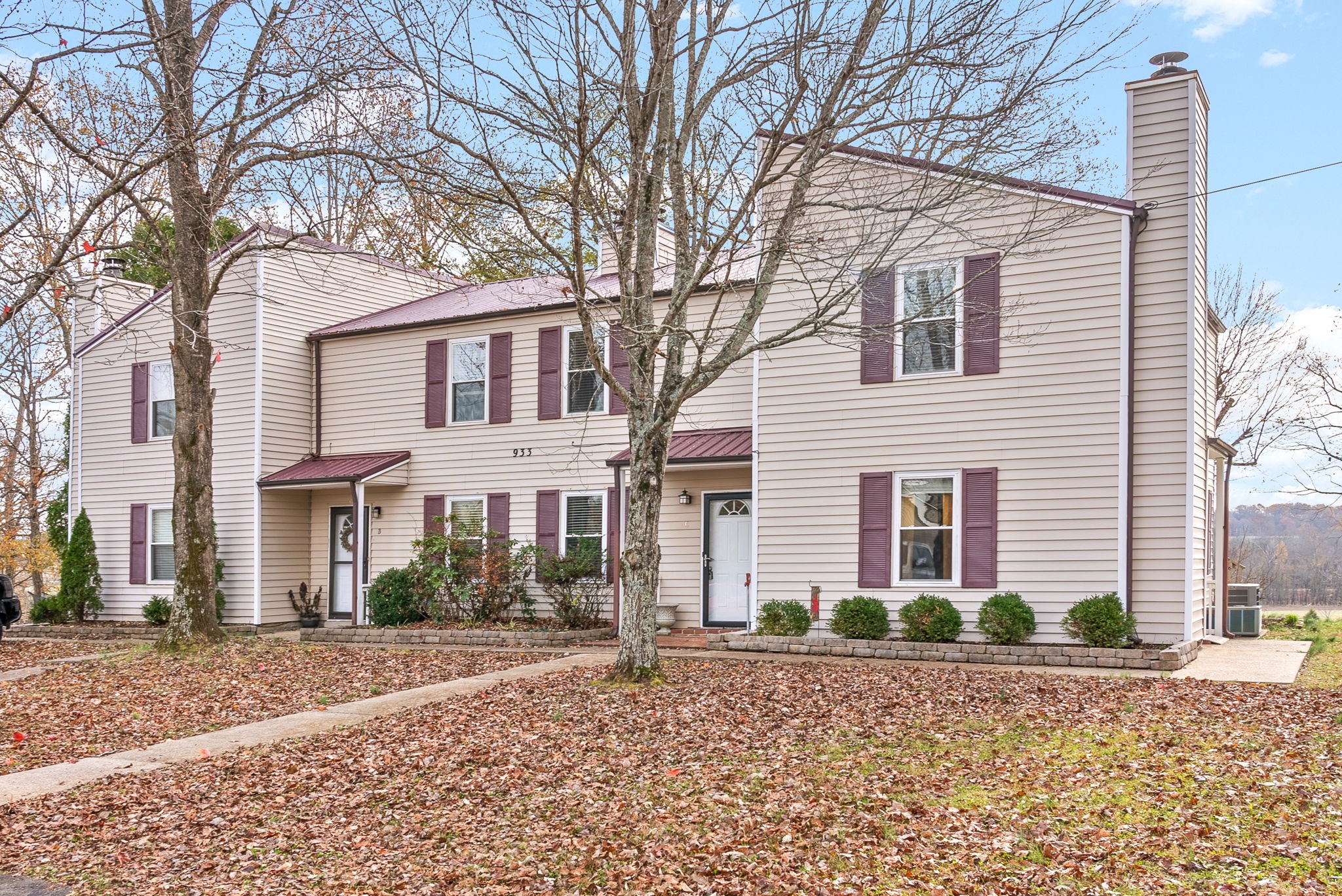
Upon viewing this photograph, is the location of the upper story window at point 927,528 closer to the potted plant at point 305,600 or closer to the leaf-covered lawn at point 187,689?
the leaf-covered lawn at point 187,689

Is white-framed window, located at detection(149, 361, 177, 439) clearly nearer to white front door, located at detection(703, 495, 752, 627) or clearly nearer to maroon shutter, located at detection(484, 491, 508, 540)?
maroon shutter, located at detection(484, 491, 508, 540)

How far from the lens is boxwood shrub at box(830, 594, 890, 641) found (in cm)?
1323

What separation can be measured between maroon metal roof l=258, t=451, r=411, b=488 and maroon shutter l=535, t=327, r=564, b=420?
2.75 m

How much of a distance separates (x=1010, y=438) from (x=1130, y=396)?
1370 millimetres

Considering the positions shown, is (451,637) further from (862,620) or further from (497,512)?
(862,620)

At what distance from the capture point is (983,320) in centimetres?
1305

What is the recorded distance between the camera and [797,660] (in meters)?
12.7

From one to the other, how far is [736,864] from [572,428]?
12.2m

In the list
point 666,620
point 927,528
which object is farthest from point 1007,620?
point 666,620

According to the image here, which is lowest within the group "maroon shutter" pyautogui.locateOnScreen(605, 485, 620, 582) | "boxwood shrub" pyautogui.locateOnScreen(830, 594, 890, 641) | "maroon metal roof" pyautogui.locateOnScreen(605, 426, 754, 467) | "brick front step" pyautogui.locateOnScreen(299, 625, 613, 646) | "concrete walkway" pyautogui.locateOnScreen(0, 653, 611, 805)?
"brick front step" pyautogui.locateOnScreen(299, 625, 613, 646)

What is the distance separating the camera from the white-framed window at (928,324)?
13328 millimetres

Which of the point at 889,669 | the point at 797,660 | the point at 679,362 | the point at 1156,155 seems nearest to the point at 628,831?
the point at 679,362

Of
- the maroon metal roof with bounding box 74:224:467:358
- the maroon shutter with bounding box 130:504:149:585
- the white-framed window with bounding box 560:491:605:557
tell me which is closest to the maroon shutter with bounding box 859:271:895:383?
the white-framed window with bounding box 560:491:605:557

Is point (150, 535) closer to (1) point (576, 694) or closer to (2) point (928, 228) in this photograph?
(1) point (576, 694)
